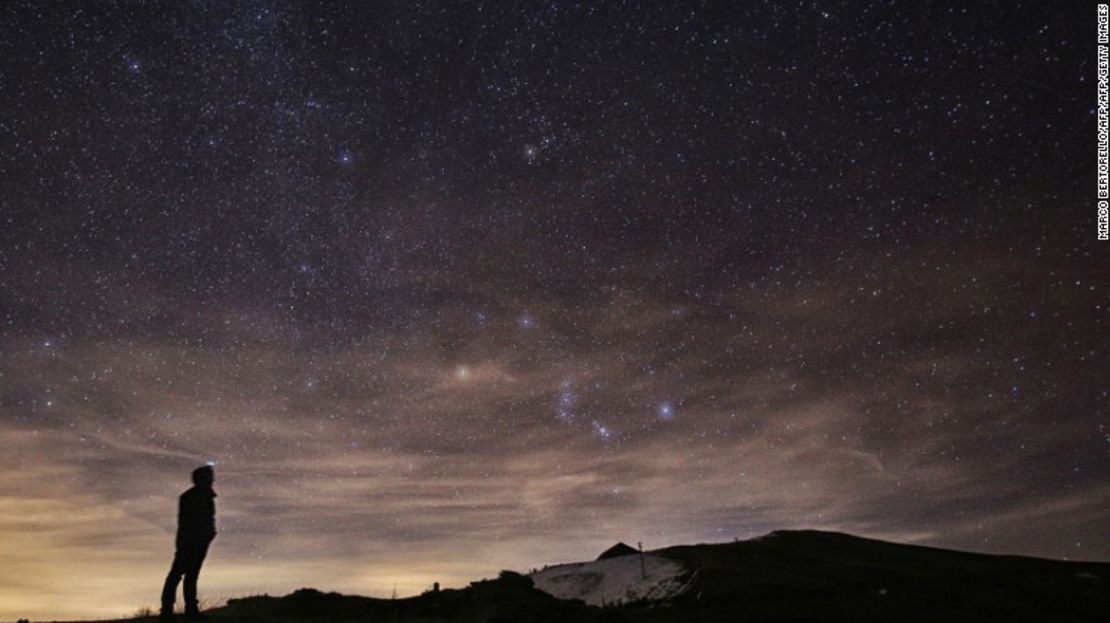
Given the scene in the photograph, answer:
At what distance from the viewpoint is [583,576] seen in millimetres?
26234

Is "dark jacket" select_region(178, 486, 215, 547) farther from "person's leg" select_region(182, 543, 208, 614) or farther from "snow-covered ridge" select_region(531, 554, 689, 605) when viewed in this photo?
"snow-covered ridge" select_region(531, 554, 689, 605)

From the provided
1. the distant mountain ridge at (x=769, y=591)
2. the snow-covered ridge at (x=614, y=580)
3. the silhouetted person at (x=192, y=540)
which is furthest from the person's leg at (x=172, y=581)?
the snow-covered ridge at (x=614, y=580)

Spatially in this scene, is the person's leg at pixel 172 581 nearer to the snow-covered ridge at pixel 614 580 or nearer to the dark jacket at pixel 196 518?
the dark jacket at pixel 196 518

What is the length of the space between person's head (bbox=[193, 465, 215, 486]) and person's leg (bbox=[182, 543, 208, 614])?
0.92m

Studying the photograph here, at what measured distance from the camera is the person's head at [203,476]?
10297 millimetres

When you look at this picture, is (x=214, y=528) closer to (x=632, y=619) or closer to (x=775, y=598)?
(x=632, y=619)

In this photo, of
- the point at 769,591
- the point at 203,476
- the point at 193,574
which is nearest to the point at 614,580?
the point at 769,591

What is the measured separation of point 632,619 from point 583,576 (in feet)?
34.0

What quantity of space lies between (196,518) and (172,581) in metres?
0.89

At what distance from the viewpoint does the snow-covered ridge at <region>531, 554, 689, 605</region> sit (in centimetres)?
2272

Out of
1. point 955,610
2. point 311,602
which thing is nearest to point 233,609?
point 311,602

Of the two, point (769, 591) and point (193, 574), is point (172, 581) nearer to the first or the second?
point (193, 574)

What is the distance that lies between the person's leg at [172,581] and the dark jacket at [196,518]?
22 cm

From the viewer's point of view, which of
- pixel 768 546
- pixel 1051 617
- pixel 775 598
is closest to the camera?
pixel 775 598
